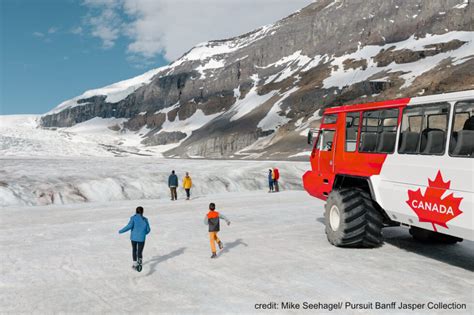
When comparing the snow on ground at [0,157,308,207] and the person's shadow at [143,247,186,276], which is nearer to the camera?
the person's shadow at [143,247,186,276]

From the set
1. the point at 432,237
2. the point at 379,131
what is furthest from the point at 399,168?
the point at 432,237

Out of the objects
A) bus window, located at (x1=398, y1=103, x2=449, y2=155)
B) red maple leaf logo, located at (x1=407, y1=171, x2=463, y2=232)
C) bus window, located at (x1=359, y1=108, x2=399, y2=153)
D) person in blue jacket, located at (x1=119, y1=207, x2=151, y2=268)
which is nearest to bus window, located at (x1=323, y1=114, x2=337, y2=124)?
bus window, located at (x1=359, y1=108, x2=399, y2=153)

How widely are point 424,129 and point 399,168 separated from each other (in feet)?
3.00

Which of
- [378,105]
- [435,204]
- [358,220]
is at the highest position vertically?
[378,105]

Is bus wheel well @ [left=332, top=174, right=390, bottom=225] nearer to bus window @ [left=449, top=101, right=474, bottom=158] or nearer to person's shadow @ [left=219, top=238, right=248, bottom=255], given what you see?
bus window @ [left=449, top=101, right=474, bottom=158]

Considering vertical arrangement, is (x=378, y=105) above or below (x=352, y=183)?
above

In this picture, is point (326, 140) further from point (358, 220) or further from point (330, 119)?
point (358, 220)

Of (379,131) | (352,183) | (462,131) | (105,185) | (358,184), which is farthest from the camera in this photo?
(105,185)

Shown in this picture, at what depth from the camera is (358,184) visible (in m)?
A: 10.0

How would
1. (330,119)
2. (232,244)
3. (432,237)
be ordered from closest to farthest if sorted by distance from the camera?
(432,237) → (232,244) → (330,119)

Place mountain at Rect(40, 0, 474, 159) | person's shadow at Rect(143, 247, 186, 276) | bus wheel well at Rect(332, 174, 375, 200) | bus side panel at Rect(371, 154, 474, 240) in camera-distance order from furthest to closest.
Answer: mountain at Rect(40, 0, 474, 159) < bus wheel well at Rect(332, 174, 375, 200) < person's shadow at Rect(143, 247, 186, 276) < bus side panel at Rect(371, 154, 474, 240)

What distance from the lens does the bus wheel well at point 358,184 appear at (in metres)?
9.54

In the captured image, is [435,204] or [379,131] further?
[379,131]

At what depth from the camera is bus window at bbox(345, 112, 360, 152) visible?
9828 millimetres
